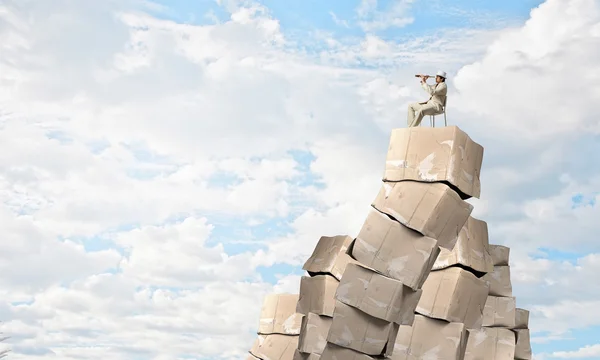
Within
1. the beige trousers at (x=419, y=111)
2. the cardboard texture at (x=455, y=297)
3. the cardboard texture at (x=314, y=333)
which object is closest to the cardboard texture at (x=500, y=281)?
the cardboard texture at (x=455, y=297)

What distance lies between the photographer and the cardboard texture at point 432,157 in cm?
912

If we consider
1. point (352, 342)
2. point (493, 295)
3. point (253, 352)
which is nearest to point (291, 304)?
point (253, 352)

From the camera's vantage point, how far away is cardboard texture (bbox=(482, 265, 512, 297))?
14.3 m

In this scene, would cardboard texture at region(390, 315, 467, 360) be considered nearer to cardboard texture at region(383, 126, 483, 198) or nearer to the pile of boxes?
the pile of boxes

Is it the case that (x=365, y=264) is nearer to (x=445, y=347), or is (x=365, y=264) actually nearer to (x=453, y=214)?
(x=453, y=214)

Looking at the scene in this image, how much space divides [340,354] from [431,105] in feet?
10.3

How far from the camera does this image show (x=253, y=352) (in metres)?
14.3

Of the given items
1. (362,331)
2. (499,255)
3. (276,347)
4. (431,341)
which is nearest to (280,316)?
(276,347)

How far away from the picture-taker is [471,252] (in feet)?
40.8

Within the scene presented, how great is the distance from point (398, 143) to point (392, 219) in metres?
0.93

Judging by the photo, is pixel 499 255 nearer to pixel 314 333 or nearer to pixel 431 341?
pixel 431 341

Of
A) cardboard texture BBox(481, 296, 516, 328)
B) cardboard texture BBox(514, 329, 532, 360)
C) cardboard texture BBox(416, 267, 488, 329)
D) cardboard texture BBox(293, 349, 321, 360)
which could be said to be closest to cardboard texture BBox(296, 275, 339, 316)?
cardboard texture BBox(293, 349, 321, 360)

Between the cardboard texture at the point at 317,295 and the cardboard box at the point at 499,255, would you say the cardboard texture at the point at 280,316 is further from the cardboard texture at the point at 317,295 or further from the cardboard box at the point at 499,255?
the cardboard box at the point at 499,255

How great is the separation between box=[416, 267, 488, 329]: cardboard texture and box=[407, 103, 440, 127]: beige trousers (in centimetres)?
292
